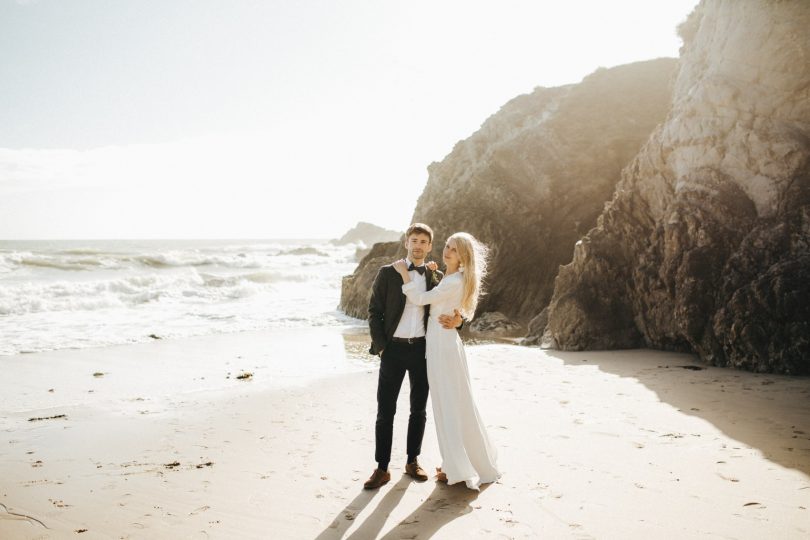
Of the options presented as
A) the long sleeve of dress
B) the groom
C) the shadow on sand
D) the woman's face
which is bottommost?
the shadow on sand

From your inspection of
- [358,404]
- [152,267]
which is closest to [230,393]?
[358,404]

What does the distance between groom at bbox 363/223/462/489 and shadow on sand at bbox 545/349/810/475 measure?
2998mm

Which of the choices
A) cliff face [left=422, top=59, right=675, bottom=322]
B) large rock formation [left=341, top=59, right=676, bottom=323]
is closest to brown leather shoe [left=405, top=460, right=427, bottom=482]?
large rock formation [left=341, top=59, right=676, bottom=323]

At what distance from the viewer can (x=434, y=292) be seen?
4320 millimetres

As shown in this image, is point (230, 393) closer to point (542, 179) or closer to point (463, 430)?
point (463, 430)

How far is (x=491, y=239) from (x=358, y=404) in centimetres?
1208

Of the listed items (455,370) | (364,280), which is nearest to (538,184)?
(364,280)

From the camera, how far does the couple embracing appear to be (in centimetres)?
434

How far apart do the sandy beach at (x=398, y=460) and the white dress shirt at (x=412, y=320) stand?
125 centimetres

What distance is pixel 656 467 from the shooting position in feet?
14.6

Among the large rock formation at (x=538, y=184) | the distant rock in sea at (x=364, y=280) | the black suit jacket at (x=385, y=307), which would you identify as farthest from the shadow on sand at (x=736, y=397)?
the distant rock in sea at (x=364, y=280)

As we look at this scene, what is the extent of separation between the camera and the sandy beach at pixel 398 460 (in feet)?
12.2

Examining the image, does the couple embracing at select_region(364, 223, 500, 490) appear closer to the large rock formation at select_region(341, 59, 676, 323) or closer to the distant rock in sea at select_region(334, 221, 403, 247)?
the large rock formation at select_region(341, 59, 676, 323)

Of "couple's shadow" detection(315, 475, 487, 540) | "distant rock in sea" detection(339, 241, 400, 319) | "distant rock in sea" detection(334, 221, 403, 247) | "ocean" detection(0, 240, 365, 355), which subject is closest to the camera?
"couple's shadow" detection(315, 475, 487, 540)
